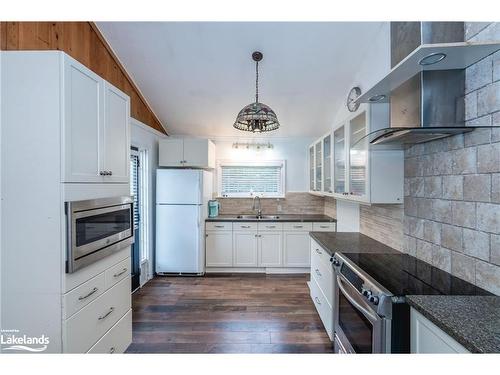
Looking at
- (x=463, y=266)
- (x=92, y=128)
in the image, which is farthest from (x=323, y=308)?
(x=92, y=128)

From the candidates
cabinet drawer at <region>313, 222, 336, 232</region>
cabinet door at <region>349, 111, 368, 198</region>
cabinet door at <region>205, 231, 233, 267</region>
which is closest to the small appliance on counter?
cabinet door at <region>205, 231, 233, 267</region>

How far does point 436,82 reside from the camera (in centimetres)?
153

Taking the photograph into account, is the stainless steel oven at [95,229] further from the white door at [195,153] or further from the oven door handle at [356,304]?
the white door at [195,153]

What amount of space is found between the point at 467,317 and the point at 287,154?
12.7 feet

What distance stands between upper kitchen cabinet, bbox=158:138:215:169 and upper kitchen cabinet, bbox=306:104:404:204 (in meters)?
2.22

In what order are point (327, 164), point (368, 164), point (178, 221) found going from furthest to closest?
point (178, 221)
point (327, 164)
point (368, 164)

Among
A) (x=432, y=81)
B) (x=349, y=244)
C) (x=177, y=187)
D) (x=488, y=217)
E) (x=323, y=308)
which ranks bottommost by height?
(x=323, y=308)

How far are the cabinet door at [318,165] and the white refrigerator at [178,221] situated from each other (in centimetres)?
188

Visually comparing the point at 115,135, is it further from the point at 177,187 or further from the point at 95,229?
the point at 177,187

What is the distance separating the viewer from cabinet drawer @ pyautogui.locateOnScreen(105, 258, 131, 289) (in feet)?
5.79

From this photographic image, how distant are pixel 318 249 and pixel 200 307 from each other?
5.10ft

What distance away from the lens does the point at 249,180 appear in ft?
15.5

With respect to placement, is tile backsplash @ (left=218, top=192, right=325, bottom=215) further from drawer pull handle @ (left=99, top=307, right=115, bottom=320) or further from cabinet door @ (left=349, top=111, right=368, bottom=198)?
drawer pull handle @ (left=99, top=307, right=115, bottom=320)
